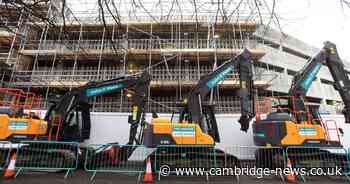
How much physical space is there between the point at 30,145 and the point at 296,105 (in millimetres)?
8465

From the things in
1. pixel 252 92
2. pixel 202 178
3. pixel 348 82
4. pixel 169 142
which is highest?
pixel 348 82

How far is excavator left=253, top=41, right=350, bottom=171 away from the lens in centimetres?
541

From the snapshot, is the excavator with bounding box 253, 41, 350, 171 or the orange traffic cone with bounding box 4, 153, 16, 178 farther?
the excavator with bounding box 253, 41, 350, 171

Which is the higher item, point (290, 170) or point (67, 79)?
point (67, 79)

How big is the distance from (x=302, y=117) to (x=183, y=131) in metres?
4.03

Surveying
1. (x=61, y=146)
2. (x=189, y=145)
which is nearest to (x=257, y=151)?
(x=189, y=145)

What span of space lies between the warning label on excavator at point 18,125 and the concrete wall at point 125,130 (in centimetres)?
276

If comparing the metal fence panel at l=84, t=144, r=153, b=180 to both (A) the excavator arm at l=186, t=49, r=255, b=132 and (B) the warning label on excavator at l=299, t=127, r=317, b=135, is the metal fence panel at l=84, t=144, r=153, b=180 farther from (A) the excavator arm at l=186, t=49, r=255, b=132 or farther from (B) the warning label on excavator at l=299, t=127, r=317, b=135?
(B) the warning label on excavator at l=299, t=127, r=317, b=135

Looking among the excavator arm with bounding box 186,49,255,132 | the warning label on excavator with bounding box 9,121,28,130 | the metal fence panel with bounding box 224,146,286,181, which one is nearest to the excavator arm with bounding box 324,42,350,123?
the metal fence panel with bounding box 224,146,286,181

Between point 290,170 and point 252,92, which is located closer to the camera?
point 290,170

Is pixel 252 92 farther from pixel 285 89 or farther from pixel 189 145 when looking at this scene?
pixel 285 89

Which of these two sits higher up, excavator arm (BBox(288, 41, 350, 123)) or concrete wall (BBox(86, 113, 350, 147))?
excavator arm (BBox(288, 41, 350, 123))

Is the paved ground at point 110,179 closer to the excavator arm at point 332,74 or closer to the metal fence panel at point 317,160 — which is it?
the metal fence panel at point 317,160

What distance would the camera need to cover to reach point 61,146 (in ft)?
18.8
